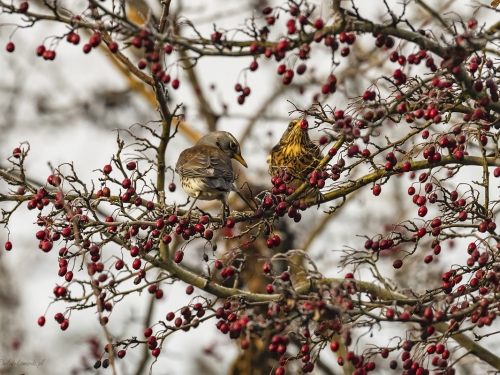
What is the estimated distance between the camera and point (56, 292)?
4.46 m

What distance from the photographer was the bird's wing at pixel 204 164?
593 centimetres

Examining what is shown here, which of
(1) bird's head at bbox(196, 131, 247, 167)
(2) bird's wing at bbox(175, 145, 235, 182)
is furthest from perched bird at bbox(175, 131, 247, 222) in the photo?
(1) bird's head at bbox(196, 131, 247, 167)

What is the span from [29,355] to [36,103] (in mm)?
4127

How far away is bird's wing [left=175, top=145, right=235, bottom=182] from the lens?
19.4 feet

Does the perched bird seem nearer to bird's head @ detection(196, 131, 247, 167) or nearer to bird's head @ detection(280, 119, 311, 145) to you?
bird's head @ detection(196, 131, 247, 167)

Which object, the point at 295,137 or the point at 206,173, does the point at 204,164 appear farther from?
the point at 295,137

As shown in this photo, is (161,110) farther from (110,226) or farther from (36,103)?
(36,103)

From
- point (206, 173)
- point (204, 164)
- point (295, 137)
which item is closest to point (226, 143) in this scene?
point (295, 137)

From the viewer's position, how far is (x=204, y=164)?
241 inches

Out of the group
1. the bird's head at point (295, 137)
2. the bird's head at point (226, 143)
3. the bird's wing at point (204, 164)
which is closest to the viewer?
the bird's wing at point (204, 164)

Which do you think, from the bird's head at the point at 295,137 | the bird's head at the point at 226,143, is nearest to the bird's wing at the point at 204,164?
the bird's head at the point at 226,143

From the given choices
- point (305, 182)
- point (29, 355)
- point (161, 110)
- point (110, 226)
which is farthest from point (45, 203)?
point (29, 355)

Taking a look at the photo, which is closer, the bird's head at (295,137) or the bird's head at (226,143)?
the bird's head at (295,137)

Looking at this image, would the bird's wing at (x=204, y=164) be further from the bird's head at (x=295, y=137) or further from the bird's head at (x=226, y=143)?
the bird's head at (x=295, y=137)
